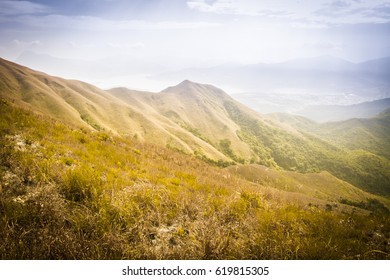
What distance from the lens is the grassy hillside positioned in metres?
2.77

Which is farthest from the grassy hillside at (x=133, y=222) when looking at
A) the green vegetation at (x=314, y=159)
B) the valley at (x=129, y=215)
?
the green vegetation at (x=314, y=159)

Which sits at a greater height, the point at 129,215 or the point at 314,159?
the point at 129,215

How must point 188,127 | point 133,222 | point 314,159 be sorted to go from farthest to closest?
point 314,159 → point 188,127 → point 133,222

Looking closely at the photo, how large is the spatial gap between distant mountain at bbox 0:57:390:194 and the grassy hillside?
33972mm

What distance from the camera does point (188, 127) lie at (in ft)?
416

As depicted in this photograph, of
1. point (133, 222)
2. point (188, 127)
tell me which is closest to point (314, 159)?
point (188, 127)

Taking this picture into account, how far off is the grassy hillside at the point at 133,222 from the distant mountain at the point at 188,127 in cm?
3397

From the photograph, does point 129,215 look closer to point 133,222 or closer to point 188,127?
point 133,222

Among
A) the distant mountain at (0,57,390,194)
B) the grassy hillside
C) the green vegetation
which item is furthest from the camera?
the green vegetation

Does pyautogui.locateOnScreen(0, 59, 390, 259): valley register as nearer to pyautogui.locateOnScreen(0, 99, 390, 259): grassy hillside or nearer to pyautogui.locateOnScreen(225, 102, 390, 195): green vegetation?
pyautogui.locateOnScreen(0, 99, 390, 259): grassy hillside

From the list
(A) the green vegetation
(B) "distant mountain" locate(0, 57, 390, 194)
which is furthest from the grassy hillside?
(A) the green vegetation

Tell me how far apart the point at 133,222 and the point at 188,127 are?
406 ft

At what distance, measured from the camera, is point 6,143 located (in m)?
5.77
